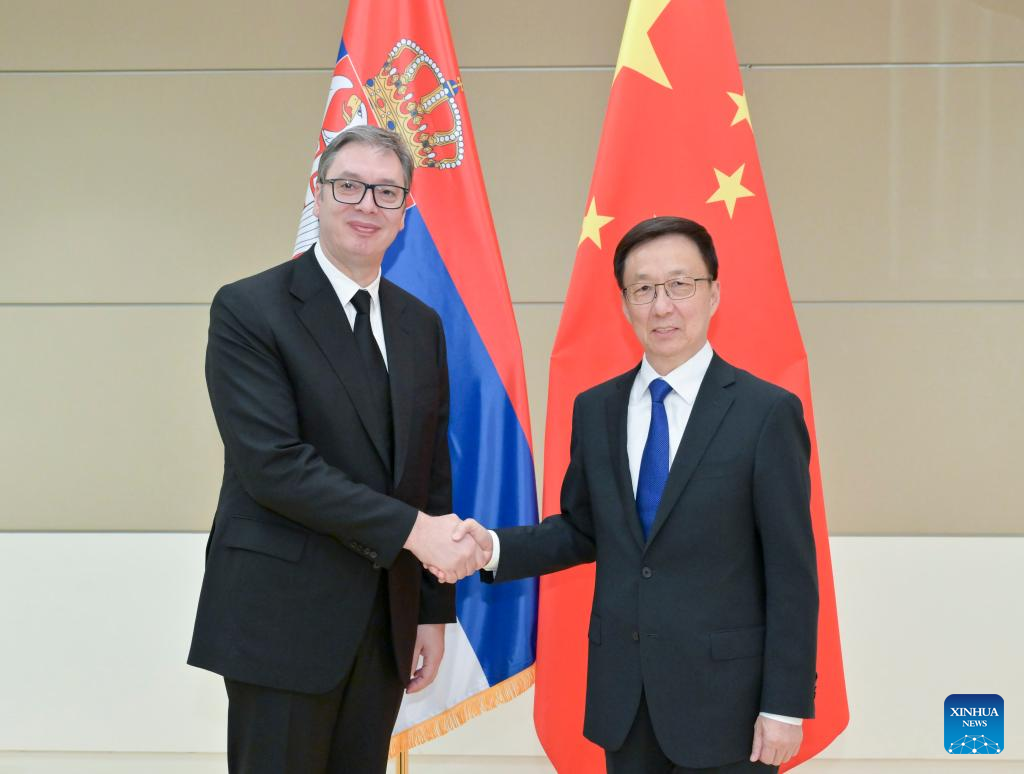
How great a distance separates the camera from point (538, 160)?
8.90ft

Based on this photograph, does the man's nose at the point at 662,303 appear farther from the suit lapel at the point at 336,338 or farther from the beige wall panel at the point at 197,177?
the beige wall panel at the point at 197,177

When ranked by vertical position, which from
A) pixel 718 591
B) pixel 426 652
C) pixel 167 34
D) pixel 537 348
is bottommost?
pixel 426 652

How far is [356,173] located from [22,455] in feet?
6.25

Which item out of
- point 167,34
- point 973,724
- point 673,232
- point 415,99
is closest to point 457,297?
point 415,99

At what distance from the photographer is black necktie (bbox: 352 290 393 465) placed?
150 cm

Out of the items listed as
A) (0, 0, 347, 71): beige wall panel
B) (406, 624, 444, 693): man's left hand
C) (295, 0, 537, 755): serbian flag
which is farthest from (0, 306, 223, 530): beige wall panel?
(406, 624, 444, 693): man's left hand

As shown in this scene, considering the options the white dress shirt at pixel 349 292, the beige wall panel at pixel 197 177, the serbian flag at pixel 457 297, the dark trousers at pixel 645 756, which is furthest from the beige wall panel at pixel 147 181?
the dark trousers at pixel 645 756

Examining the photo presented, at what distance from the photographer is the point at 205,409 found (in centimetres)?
276

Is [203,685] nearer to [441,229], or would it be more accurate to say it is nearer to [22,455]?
[22,455]

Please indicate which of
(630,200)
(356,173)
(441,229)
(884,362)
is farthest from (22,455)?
(884,362)

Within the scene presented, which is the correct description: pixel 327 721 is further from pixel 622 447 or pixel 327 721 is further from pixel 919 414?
pixel 919 414

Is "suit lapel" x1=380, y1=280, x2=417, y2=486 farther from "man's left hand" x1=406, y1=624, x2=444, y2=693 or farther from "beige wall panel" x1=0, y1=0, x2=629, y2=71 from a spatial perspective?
"beige wall panel" x1=0, y1=0, x2=629, y2=71

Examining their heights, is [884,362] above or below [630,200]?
below

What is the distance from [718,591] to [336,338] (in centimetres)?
78
